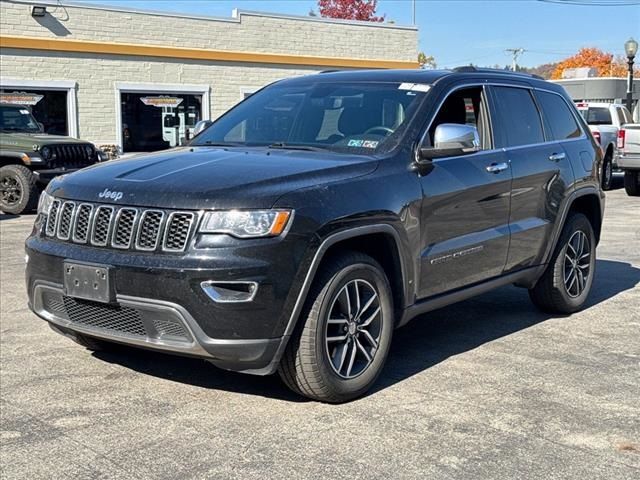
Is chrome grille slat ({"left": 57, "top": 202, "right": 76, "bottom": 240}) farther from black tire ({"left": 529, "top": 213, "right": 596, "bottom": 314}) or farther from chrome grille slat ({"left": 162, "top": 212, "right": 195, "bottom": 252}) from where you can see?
black tire ({"left": 529, "top": 213, "right": 596, "bottom": 314})

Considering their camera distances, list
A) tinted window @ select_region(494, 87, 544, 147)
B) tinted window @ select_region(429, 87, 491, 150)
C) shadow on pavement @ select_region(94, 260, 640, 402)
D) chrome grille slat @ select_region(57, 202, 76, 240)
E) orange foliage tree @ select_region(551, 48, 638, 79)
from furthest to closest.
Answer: orange foliage tree @ select_region(551, 48, 638, 79), tinted window @ select_region(494, 87, 544, 147), tinted window @ select_region(429, 87, 491, 150), shadow on pavement @ select_region(94, 260, 640, 402), chrome grille slat @ select_region(57, 202, 76, 240)

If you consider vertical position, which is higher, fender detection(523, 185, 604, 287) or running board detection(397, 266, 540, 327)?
A: fender detection(523, 185, 604, 287)

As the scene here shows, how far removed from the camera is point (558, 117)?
22.3 ft

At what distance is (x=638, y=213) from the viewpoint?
14.6 meters

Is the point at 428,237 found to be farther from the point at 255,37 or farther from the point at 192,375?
the point at 255,37

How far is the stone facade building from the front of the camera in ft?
65.1

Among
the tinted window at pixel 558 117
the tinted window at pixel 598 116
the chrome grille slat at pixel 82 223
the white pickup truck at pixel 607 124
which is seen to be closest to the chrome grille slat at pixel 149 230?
the chrome grille slat at pixel 82 223

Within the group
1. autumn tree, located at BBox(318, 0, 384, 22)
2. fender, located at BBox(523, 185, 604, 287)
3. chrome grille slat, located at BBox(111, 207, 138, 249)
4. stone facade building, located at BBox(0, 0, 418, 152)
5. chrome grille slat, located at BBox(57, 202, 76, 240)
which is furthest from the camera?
autumn tree, located at BBox(318, 0, 384, 22)

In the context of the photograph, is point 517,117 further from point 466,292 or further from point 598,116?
point 598,116

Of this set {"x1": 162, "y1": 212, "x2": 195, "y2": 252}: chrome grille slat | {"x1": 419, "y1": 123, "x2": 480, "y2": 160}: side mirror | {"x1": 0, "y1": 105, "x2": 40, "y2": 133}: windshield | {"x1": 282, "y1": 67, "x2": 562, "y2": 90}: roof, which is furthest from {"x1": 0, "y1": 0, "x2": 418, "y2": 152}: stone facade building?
{"x1": 162, "y1": 212, "x2": 195, "y2": 252}: chrome grille slat

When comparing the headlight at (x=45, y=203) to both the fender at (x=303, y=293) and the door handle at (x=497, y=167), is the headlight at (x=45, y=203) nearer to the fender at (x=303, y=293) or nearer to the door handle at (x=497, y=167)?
the fender at (x=303, y=293)

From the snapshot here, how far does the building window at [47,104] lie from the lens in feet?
64.2

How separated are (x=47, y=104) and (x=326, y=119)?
16309 millimetres

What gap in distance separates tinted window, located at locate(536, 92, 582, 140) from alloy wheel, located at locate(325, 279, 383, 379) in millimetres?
2755
